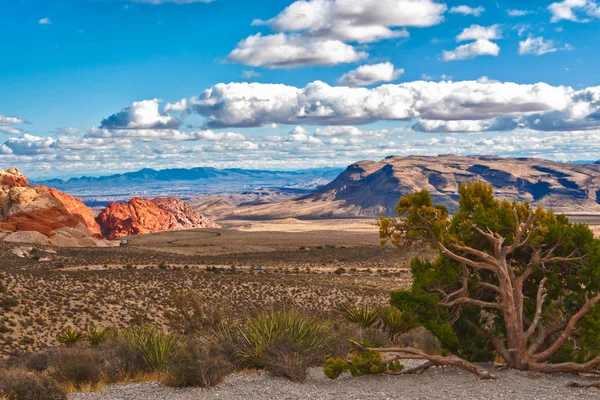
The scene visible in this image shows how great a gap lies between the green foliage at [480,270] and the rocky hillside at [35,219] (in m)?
70.8

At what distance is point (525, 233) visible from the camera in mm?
15125

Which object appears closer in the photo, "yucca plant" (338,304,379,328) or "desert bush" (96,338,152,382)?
"desert bush" (96,338,152,382)

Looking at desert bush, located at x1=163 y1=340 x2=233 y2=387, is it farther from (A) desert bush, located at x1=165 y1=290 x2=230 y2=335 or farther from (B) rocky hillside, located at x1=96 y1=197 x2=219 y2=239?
(B) rocky hillside, located at x1=96 y1=197 x2=219 y2=239

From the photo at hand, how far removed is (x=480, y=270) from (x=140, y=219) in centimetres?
14131

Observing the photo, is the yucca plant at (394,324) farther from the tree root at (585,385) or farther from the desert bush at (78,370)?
the desert bush at (78,370)

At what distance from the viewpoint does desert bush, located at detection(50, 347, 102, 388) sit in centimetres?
1375

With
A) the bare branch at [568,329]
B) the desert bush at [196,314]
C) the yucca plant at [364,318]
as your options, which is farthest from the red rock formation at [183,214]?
the bare branch at [568,329]

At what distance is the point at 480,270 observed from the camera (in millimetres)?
15602

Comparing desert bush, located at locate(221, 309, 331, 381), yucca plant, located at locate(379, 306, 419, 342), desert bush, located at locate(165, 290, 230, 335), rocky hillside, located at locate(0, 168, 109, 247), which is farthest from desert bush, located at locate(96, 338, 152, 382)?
rocky hillside, located at locate(0, 168, 109, 247)

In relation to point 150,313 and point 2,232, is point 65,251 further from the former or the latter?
point 150,313

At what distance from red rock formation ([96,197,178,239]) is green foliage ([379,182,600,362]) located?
4918 inches

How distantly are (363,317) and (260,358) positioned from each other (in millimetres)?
6957

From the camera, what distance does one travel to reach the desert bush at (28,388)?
11070 millimetres

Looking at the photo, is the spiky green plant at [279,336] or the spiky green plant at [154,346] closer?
the spiky green plant at [279,336]
